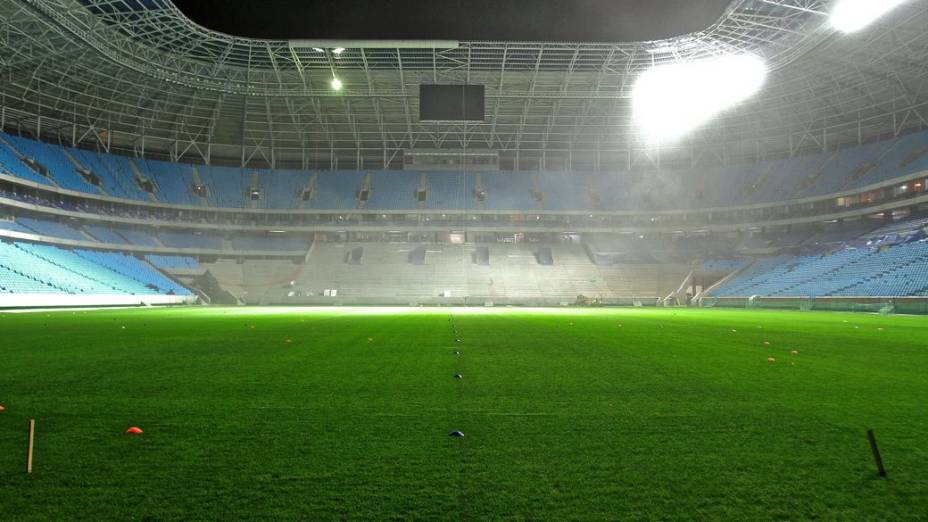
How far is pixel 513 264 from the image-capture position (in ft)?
193

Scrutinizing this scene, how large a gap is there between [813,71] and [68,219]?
6164 centimetres

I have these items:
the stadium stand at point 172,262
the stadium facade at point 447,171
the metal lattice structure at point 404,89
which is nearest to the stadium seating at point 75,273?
the stadium facade at point 447,171

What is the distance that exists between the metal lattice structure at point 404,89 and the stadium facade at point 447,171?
284mm

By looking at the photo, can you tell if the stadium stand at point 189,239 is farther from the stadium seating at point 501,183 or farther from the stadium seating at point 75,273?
the stadium seating at point 75,273

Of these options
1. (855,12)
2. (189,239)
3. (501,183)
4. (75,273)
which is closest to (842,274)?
(855,12)

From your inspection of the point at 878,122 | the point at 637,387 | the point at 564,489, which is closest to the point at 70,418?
the point at 564,489

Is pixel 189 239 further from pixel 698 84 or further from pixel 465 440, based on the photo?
pixel 465 440

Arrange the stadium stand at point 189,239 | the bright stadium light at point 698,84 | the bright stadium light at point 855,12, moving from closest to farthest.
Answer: the bright stadium light at point 855,12 → the bright stadium light at point 698,84 → the stadium stand at point 189,239

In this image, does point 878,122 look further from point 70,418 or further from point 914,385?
point 70,418

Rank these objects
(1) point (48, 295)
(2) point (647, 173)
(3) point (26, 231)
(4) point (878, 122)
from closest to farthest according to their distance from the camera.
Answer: (1) point (48, 295), (3) point (26, 231), (4) point (878, 122), (2) point (647, 173)

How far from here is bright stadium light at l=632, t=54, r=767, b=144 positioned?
124 ft

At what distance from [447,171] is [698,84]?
1240 inches

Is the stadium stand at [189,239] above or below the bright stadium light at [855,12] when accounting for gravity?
below

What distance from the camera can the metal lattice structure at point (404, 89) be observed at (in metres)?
33.4
